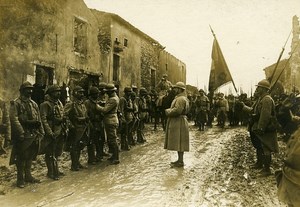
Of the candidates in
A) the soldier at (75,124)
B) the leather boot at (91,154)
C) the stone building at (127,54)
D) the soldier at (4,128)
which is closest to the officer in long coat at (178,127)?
the leather boot at (91,154)

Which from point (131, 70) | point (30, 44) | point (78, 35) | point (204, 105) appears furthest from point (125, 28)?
point (30, 44)

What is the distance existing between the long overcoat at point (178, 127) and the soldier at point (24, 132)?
9.15 feet

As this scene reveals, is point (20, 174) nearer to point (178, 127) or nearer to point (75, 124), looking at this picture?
point (75, 124)

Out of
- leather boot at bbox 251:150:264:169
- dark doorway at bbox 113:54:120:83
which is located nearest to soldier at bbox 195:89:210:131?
dark doorway at bbox 113:54:120:83

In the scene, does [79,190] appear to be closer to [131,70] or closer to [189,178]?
[189,178]

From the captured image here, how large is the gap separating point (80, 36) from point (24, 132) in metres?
10.7

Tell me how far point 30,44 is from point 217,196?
29.9 ft

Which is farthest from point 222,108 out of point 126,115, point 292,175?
point 292,175

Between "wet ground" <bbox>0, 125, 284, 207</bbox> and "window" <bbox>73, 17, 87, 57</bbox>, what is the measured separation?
8301mm

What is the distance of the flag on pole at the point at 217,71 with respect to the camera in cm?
871

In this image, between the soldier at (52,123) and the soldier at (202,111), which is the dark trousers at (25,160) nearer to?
the soldier at (52,123)

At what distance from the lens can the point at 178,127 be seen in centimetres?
737

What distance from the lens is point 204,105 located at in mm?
16000

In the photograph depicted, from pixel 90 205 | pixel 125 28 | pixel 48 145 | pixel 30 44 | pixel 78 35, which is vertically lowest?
pixel 90 205
